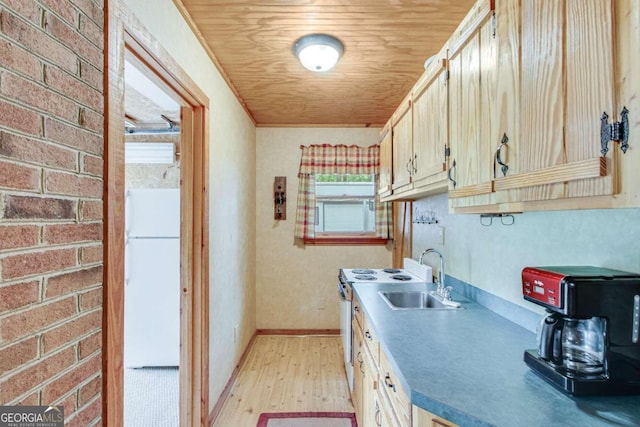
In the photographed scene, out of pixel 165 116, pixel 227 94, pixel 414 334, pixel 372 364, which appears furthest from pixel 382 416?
pixel 165 116

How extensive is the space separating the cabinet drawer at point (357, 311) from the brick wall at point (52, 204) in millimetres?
1426

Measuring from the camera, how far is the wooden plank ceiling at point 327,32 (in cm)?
173

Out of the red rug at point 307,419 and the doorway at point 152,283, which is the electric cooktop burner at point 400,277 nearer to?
the red rug at point 307,419

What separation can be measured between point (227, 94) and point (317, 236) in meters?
1.92

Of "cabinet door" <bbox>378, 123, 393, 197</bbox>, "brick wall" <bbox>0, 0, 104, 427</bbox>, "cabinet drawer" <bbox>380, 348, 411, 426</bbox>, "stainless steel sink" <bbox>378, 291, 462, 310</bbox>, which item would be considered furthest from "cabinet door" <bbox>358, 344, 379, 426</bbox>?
"cabinet door" <bbox>378, 123, 393, 197</bbox>

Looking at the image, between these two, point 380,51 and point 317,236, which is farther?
point 317,236

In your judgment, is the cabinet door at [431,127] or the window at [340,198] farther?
the window at [340,198]

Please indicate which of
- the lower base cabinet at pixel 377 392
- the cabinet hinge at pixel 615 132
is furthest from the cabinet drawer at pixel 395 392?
the cabinet hinge at pixel 615 132

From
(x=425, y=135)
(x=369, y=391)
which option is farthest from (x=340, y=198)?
(x=369, y=391)

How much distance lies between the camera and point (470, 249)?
200cm

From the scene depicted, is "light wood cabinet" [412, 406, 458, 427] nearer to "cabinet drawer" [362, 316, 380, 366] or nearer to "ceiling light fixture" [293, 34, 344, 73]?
"cabinet drawer" [362, 316, 380, 366]

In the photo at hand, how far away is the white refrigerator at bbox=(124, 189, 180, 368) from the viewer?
2.88 meters

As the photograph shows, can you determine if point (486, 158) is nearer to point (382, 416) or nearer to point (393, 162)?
point (382, 416)

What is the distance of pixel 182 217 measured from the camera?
6.46 feet
